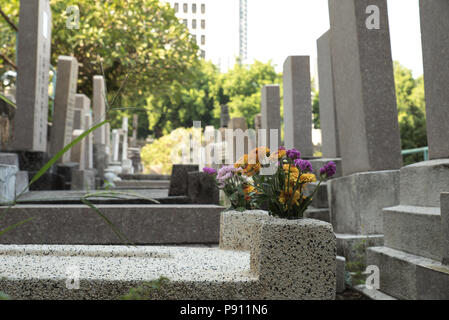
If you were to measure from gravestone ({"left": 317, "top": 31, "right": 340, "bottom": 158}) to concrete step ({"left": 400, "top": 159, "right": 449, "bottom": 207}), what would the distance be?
2822 millimetres

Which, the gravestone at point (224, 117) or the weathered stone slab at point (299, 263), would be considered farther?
the gravestone at point (224, 117)

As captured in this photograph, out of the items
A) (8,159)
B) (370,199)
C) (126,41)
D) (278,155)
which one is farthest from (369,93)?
(126,41)

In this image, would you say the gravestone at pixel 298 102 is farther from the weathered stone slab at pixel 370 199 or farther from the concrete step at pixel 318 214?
the weathered stone slab at pixel 370 199

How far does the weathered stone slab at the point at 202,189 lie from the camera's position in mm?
4926

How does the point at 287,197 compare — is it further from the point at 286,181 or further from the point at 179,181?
the point at 179,181

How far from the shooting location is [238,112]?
3641cm

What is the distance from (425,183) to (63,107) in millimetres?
7358

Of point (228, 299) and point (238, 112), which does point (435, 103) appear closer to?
point (228, 299)

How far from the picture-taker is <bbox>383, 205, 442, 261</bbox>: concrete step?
2.86 metres

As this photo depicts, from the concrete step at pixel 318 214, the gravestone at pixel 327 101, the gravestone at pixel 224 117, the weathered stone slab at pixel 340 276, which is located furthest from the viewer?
the gravestone at pixel 224 117

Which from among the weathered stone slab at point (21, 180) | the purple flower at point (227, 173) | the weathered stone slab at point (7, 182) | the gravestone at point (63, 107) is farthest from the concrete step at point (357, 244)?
the gravestone at point (63, 107)

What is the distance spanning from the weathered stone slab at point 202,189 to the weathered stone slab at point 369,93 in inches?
61.1

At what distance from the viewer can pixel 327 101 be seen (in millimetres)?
6566

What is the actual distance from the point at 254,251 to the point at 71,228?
96.4 inches
